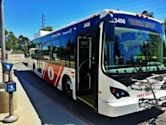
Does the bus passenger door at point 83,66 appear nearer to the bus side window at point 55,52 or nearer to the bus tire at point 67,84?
the bus tire at point 67,84

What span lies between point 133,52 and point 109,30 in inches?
39.2

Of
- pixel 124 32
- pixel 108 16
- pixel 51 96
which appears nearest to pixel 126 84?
pixel 124 32

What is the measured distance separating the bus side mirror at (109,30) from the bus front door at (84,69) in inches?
77.9

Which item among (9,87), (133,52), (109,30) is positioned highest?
(109,30)

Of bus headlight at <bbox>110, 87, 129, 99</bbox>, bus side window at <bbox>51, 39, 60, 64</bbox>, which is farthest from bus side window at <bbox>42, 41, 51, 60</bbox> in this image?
bus headlight at <bbox>110, 87, 129, 99</bbox>

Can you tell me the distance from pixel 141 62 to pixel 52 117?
302 cm

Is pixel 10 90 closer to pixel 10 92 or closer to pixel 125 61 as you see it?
pixel 10 92

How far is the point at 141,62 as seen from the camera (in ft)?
20.9

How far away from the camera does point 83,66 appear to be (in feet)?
25.9

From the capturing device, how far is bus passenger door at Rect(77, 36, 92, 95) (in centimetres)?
781

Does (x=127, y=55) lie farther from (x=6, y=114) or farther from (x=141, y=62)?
(x=6, y=114)

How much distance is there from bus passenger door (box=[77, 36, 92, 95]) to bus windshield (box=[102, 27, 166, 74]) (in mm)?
1867

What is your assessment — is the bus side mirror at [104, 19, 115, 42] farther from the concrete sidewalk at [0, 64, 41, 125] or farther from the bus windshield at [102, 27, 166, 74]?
the concrete sidewalk at [0, 64, 41, 125]

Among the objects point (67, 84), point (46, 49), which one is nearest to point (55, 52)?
point (46, 49)
